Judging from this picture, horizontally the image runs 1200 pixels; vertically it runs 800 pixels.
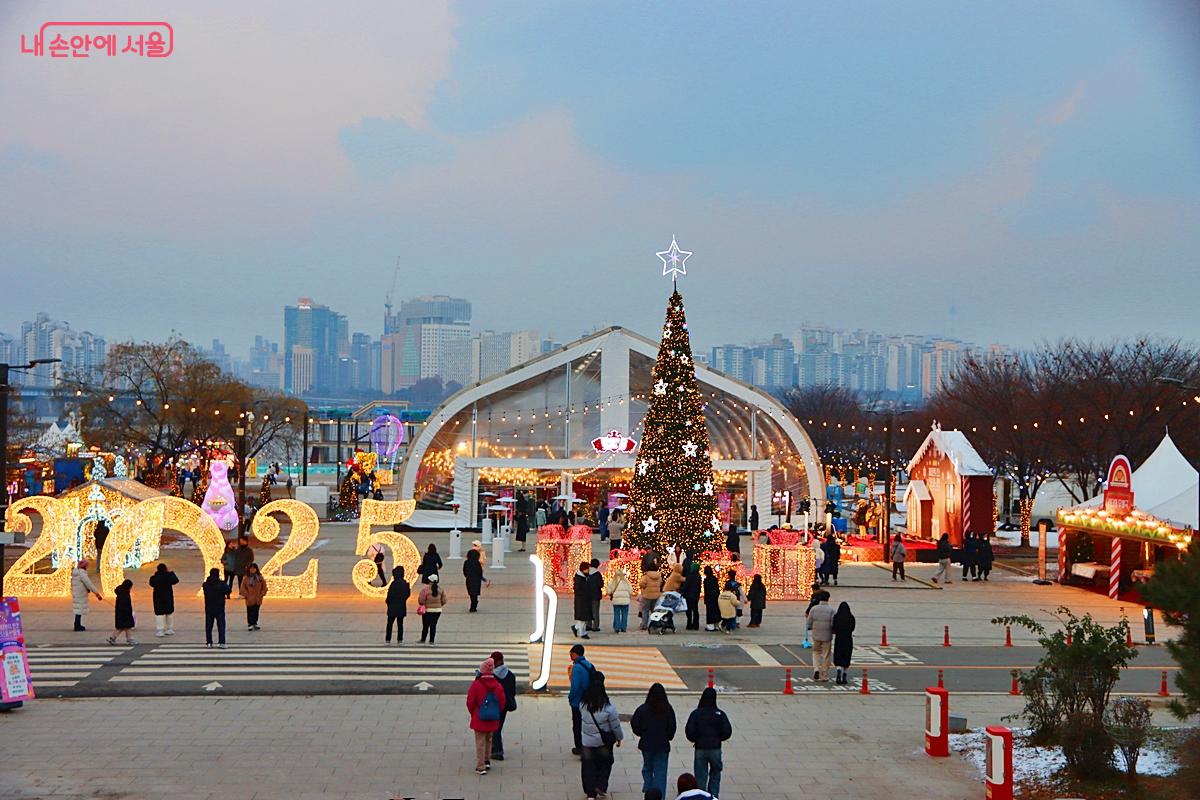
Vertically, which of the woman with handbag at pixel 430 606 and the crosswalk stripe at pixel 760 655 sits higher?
the woman with handbag at pixel 430 606

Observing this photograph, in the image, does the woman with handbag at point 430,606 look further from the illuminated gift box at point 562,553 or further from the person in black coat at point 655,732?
the person in black coat at point 655,732

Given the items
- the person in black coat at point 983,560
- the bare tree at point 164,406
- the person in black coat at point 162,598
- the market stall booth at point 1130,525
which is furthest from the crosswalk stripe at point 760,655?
the bare tree at point 164,406

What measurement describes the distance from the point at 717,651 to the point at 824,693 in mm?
3569

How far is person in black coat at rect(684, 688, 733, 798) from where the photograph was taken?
11.5m

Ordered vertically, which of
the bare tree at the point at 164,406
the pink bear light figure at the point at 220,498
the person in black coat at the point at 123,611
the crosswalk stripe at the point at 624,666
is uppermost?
the bare tree at the point at 164,406

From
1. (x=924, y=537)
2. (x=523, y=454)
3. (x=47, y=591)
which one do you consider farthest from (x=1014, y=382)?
(x=47, y=591)

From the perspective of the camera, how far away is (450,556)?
121ft

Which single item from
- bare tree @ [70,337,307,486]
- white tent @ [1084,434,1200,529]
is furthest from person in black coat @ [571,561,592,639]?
bare tree @ [70,337,307,486]

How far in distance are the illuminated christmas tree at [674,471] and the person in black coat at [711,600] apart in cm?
533

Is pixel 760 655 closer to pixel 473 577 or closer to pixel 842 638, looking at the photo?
pixel 842 638

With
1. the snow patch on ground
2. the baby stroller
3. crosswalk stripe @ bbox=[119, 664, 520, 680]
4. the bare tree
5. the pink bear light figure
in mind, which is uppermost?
the bare tree

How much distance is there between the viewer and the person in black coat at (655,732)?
11430 mm

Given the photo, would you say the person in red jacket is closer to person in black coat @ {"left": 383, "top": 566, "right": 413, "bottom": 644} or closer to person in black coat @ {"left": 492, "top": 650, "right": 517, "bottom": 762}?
person in black coat @ {"left": 492, "top": 650, "right": 517, "bottom": 762}

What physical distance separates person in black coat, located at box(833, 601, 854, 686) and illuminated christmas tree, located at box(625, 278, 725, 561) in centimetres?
1016
